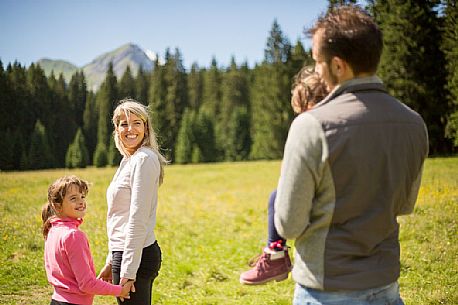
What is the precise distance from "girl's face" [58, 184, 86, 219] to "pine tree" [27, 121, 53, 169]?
5438 mm

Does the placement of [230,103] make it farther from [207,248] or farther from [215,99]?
[207,248]

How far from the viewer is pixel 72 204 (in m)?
3.01

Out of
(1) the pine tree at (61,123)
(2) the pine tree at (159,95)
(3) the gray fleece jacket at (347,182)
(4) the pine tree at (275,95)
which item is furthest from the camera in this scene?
(4) the pine tree at (275,95)

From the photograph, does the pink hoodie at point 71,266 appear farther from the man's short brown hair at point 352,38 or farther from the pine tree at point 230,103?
the pine tree at point 230,103

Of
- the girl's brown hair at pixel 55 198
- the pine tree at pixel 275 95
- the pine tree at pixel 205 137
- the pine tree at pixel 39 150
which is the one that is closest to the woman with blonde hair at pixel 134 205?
the girl's brown hair at pixel 55 198

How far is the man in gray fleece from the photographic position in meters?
1.71

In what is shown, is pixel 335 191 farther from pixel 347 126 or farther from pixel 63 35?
pixel 63 35

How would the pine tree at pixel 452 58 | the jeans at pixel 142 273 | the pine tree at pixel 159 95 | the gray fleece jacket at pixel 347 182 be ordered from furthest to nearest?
the pine tree at pixel 159 95 < the pine tree at pixel 452 58 < the jeans at pixel 142 273 < the gray fleece jacket at pixel 347 182

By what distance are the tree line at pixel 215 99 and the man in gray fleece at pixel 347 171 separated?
75.4 inches

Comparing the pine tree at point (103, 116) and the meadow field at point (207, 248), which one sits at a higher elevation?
the pine tree at point (103, 116)

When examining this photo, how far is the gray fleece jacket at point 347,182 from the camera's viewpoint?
1.70 metres

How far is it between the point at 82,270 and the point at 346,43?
2.10m

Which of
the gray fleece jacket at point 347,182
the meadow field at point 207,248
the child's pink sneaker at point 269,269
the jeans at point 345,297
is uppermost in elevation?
the gray fleece jacket at point 347,182

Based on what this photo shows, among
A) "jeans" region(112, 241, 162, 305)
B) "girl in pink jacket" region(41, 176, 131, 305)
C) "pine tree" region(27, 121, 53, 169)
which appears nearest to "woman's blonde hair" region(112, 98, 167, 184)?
"girl in pink jacket" region(41, 176, 131, 305)
